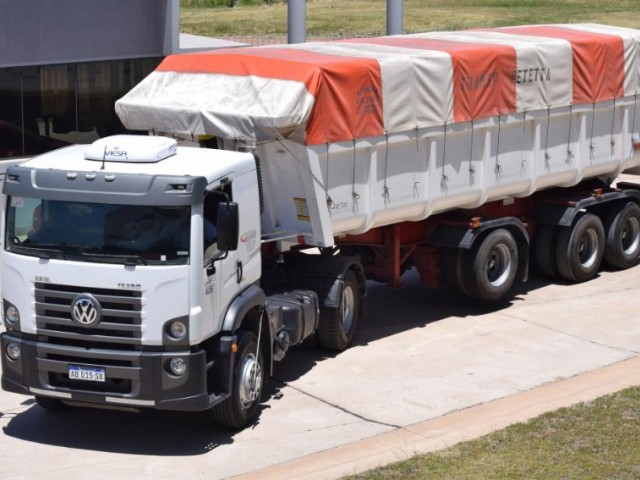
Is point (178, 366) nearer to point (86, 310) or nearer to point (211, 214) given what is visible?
point (86, 310)

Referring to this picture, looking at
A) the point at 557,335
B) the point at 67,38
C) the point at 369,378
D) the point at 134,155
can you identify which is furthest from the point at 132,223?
the point at 67,38

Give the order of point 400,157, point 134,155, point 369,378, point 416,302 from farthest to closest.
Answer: point 416,302, point 400,157, point 369,378, point 134,155

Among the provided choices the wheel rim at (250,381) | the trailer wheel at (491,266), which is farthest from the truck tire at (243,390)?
the trailer wheel at (491,266)

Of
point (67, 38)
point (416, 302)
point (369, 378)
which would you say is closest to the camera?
point (369, 378)

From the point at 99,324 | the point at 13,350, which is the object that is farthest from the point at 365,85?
the point at 13,350

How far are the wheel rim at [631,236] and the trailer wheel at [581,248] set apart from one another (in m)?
0.72

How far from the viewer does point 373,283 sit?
59.4 feet

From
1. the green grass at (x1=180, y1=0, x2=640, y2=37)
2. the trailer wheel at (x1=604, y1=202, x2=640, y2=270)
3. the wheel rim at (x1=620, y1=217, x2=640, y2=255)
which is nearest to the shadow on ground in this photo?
the trailer wheel at (x1=604, y1=202, x2=640, y2=270)

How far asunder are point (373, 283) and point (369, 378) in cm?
465

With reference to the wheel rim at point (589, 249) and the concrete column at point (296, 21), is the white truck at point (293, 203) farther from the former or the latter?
the concrete column at point (296, 21)

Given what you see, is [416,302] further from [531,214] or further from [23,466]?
[23,466]

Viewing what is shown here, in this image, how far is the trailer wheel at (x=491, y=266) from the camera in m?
15.9

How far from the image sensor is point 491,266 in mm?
16328

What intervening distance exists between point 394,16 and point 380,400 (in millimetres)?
12855
